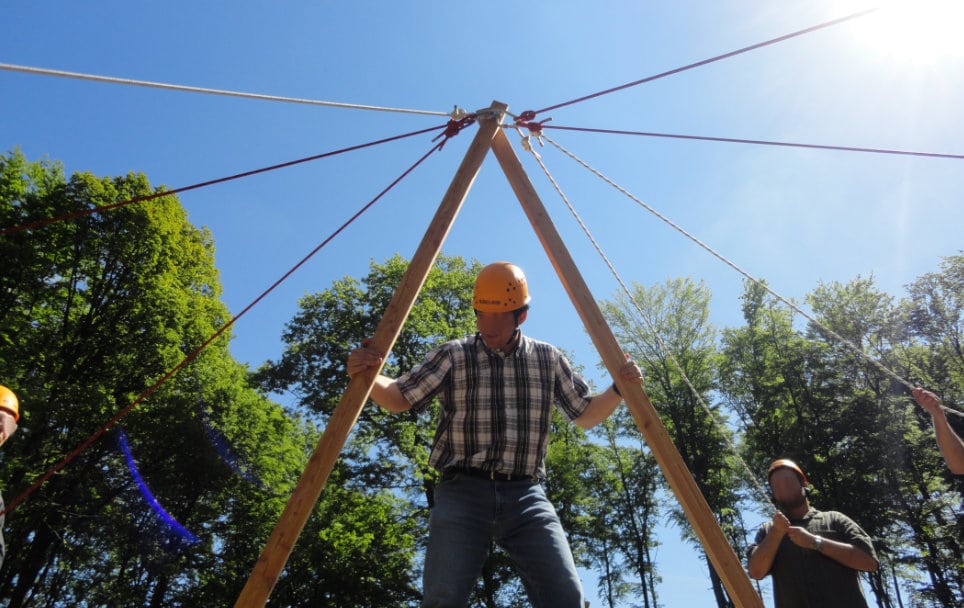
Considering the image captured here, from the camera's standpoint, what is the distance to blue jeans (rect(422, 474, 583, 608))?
298cm

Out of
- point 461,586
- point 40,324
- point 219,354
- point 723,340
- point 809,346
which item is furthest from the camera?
point 723,340

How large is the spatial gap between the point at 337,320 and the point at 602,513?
41.2 ft

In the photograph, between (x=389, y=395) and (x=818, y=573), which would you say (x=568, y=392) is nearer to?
(x=389, y=395)

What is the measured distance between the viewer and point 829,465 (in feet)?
72.9

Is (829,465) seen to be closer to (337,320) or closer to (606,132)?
(337,320)

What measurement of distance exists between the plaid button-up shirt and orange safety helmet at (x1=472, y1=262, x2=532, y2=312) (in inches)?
8.7

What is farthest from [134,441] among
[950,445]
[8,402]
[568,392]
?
[950,445]

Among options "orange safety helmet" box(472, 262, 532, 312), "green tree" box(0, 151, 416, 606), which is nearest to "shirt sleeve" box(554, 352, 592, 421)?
"orange safety helmet" box(472, 262, 532, 312)

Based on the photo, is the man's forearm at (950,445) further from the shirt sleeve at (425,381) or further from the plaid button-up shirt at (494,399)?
the shirt sleeve at (425,381)

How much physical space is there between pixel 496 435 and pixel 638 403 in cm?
91

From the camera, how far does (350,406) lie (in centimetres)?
348

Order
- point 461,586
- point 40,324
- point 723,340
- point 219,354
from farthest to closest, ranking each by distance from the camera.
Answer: point 723,340
point 219,354
point 40,324
point 461,586

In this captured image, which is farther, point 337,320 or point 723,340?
point 723,340

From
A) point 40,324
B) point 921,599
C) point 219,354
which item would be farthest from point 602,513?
point 40,324
